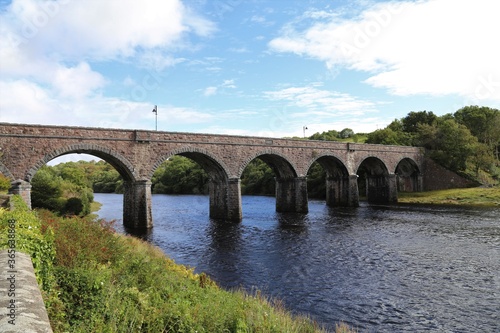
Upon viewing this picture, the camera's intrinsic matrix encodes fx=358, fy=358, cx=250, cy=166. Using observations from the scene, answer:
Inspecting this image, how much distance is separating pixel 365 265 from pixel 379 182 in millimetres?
47200

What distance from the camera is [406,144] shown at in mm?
81125

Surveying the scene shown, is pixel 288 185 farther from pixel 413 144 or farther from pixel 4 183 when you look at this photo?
pixel 413 144

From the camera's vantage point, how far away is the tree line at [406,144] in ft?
145

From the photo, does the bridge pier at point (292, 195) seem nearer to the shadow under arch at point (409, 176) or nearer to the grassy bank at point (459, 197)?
the grassy bank at point (459, 197)

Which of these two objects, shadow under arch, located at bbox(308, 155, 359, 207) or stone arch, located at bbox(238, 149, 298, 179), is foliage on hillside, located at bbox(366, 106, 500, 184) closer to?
shadow under arch, located at bbox(308, 155, 359, 207)

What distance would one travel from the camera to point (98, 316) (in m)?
7.25

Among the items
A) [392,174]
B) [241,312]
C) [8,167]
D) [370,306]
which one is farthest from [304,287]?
[392,174]

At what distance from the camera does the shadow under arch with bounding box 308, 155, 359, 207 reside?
55.9 metres

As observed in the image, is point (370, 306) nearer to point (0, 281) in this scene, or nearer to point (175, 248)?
point (0, 281)

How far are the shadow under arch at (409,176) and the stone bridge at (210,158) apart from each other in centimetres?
648

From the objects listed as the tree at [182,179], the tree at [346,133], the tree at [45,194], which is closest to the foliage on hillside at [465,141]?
the tree at [182,179]

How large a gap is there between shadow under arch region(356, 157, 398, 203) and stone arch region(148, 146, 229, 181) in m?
29.5

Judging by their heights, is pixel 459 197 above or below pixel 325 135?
below

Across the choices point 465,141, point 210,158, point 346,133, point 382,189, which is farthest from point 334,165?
point 346,133
